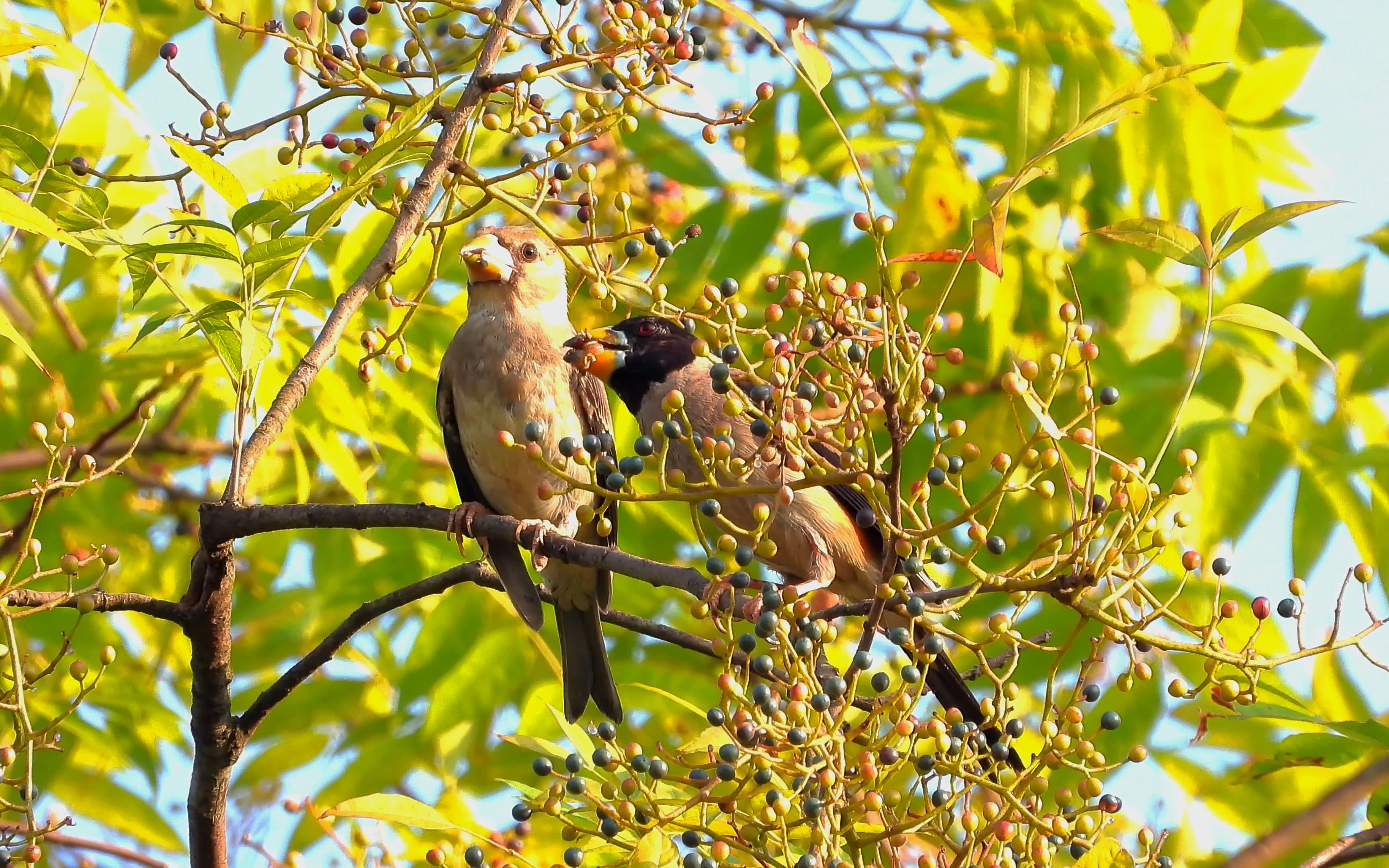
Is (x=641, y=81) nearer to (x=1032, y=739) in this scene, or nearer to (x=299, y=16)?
(x=299, y=16)

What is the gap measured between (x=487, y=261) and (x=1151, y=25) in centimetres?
223

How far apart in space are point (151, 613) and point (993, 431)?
3.59 metres

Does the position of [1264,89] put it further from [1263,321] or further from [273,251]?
[273,251]

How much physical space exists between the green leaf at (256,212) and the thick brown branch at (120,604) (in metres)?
0.76

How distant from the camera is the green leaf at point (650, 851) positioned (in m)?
2.42

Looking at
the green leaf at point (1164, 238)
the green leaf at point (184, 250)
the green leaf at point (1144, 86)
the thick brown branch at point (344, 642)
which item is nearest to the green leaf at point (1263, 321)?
the green leaf at point (1164, 238)

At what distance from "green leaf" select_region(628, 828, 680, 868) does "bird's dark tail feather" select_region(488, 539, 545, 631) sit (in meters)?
1.98

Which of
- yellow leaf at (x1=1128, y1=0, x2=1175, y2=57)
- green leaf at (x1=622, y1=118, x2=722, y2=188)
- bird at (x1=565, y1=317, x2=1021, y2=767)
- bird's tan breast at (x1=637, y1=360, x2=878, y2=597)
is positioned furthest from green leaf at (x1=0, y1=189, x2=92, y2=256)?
yellow leaf at (x1=1128, y1=0, x2=1175, y2=57)

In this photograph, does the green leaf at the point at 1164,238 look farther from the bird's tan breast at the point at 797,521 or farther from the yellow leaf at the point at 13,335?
the bird's tan breast at the point at 797,521

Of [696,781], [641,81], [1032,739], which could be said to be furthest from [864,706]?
[641,81]

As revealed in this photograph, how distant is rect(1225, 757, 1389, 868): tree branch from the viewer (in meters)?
1.40

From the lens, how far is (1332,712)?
12.8ft

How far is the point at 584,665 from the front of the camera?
15.9ft

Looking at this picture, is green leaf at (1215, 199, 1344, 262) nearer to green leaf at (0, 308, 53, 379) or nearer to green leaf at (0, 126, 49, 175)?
green leaf at (0, 308, 53, 379)
